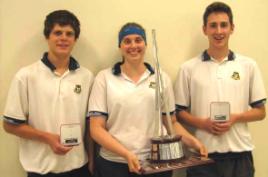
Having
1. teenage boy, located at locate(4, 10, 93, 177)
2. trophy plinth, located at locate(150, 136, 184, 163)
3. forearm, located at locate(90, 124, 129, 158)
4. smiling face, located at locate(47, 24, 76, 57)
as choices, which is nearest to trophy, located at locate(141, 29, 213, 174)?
trophy plinth, located at locate(150, 136, 184, 163)

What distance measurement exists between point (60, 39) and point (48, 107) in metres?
0.31

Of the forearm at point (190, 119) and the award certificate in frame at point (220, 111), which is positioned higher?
the award certificate in frame at point (220, 111)

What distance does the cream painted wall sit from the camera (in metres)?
1.82

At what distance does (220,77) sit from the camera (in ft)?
6.04

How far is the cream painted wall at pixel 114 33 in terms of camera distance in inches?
71.5

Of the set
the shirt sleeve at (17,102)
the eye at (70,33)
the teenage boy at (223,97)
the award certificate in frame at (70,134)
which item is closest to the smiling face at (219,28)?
the teenage boy at (223,97)

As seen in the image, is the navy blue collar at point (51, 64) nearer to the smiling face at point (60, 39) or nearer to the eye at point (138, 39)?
the smiling face at point (60, 39)

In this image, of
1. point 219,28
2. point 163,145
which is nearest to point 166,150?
point 163,145

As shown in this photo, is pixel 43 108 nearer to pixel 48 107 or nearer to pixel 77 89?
pixel 48 107

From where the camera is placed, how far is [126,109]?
5.44 ft

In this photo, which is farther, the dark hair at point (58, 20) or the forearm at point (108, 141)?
the dark hair at point (58, 20)

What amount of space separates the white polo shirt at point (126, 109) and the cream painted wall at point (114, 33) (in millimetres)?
268

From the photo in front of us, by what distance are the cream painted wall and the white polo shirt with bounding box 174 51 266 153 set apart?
18 cm

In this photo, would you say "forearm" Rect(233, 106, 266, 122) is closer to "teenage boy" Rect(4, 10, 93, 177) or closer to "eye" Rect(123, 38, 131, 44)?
"eye" Rect(123, 38, 131, 44)
